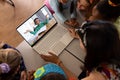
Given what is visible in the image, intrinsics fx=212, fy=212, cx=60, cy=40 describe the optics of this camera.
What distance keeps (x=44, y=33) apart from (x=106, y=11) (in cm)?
43

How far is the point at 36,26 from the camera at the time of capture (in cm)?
135

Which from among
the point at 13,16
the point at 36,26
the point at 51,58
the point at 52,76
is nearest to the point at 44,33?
the point at 36,26

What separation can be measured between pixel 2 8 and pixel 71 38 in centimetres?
110

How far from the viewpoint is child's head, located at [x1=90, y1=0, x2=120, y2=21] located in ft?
4.41

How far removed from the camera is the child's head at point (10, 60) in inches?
44.4

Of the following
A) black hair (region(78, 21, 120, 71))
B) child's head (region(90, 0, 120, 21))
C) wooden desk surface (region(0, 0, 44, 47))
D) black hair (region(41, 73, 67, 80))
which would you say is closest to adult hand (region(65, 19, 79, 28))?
child's head (region(90, 0, 120, 21))

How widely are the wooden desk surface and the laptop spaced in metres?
0.70

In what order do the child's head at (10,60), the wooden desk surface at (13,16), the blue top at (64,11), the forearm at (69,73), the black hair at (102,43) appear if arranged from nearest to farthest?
the black hair at (102,43) → the child's head at (10,60) → the forearm at (69,73) → the blue top at (64,11) → the wooden desk surface at (13,16)

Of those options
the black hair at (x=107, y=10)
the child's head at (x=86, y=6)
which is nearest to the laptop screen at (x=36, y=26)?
the child's head at (x=86, y=6)

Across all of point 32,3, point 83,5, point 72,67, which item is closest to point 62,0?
point 83,5

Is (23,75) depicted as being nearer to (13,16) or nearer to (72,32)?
(72,32)

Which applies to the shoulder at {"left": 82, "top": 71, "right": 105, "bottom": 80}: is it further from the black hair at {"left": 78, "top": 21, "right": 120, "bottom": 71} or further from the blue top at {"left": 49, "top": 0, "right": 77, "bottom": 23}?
Answer: the blue top at {"left": 49, "top": 0, "right": 77, "bottom": 23}

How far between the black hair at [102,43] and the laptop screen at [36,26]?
0.38m

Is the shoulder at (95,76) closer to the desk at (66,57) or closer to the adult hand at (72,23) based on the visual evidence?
the desk at (66,57)
